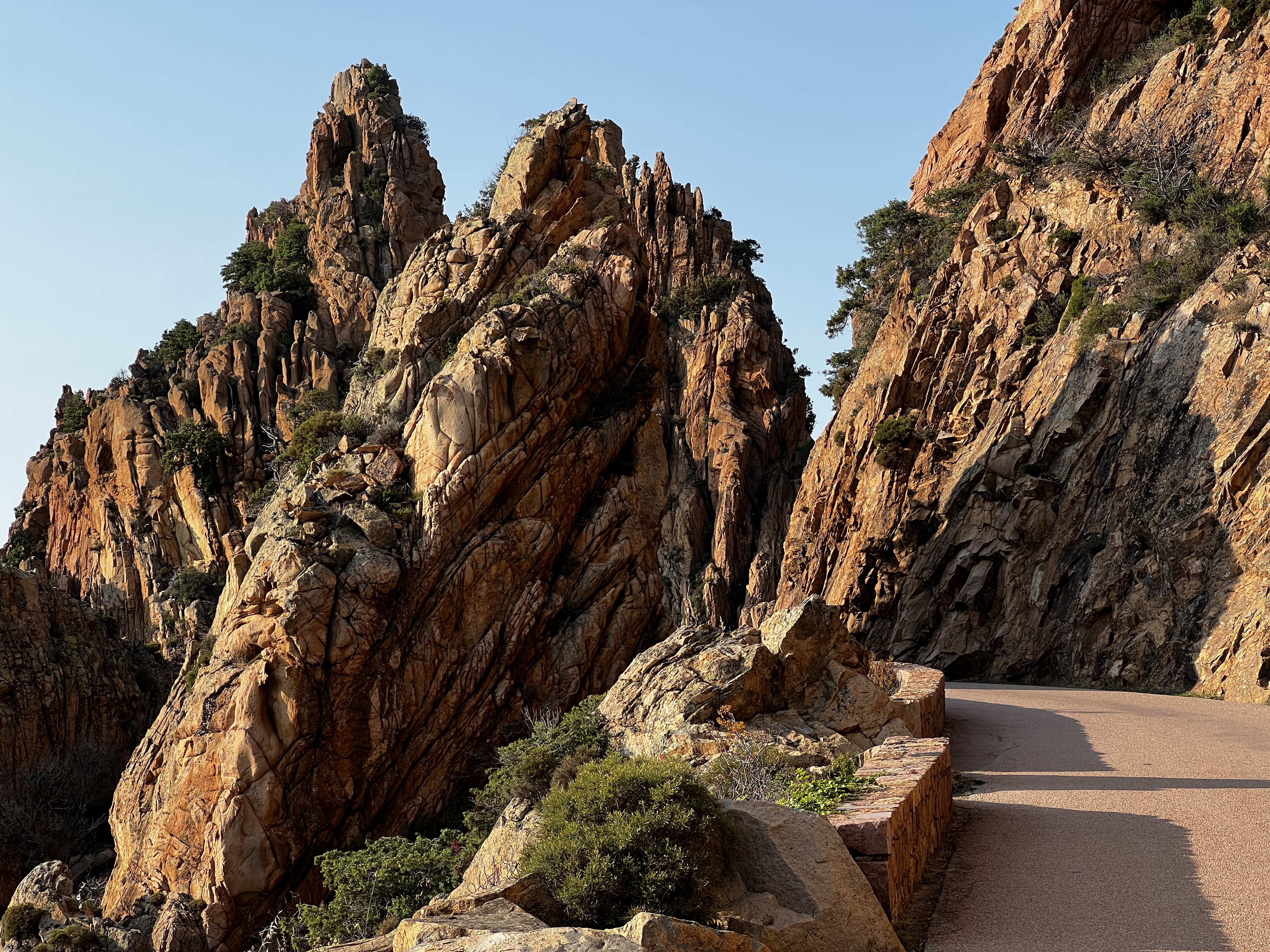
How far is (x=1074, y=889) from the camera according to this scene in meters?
7.93

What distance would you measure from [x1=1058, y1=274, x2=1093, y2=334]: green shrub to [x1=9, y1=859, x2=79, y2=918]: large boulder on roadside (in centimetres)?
3129

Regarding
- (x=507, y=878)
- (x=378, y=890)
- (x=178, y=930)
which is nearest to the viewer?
(x=507, y=878)

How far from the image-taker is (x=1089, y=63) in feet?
149

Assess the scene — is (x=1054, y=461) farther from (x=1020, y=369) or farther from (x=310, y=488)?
(x=310, y=488)

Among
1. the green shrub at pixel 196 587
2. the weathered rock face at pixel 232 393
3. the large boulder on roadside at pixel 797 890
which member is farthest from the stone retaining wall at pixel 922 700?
the green shrub at pixel 196 587

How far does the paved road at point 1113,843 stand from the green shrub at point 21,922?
1890 cm

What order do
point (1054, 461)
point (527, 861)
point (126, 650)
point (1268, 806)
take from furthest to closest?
point (126, 650) → point (1054, 461) → point (1268, 806) → point (527, 861)

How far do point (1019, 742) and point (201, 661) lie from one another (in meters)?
21.1

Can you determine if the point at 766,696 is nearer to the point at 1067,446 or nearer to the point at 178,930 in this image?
the point at 178,930

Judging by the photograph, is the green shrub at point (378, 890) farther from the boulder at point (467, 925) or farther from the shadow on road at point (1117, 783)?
the boulder at point (467, 925)

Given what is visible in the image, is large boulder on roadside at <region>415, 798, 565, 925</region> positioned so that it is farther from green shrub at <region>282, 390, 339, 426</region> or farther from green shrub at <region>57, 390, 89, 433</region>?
green shrub at <region>57, 390, 89, 433</region>

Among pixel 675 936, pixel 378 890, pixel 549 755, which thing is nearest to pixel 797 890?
pixel 675 936

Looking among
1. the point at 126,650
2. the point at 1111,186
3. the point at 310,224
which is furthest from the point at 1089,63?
the point at 126,650

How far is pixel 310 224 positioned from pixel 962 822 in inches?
2288
